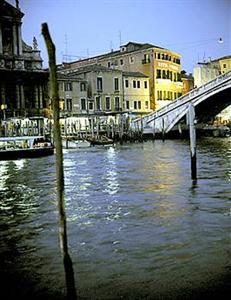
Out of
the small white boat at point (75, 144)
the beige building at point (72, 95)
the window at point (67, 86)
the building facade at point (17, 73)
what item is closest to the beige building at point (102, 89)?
the beige building at point (72, 95)

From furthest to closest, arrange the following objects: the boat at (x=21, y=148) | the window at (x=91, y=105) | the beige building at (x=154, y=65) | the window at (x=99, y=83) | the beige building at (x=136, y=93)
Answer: the beige building at (x=154, y=65) → the beige building at (x=136, y=93) → the window at (x=99, y=83) → the window at (x=91, y=105) → the boat at (x=21, y=148)

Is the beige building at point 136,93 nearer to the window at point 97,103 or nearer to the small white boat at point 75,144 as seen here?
the window at point 97,103

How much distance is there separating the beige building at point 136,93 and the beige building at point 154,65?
489 mm

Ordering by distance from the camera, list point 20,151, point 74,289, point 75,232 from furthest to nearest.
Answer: point 20,151 < point 75,232 < point 74,289

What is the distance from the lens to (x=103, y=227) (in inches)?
178

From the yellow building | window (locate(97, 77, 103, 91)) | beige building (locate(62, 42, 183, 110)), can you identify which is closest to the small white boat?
window (locate(97, 77, 103, 91))

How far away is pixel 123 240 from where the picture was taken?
400 centimetres

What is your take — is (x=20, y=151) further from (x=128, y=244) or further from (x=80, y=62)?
(x=80, y=62)

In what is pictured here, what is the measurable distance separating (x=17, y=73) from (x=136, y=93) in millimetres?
9672

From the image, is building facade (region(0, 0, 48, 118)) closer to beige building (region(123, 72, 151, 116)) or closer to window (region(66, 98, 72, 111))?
window (region(66, 98, 72, 111))


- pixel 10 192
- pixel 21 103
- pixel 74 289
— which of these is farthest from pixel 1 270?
pixel 21 103

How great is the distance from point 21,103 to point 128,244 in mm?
18936

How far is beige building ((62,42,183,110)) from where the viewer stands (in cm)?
2970

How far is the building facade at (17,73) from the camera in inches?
846
